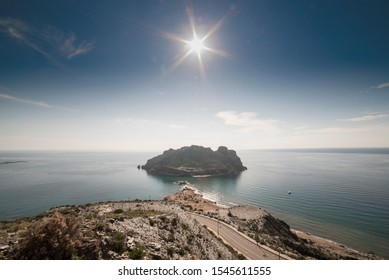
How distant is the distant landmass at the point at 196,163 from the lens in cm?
12675

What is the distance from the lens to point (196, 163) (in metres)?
136

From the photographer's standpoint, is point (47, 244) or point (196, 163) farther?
point (196, 163)

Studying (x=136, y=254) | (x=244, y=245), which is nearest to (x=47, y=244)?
(x=136, y=254)

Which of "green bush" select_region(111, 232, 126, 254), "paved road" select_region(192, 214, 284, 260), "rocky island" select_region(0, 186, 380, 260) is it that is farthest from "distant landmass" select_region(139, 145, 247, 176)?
"green bush" select_region(111, 232, 126, 254)

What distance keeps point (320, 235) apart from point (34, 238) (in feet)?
166

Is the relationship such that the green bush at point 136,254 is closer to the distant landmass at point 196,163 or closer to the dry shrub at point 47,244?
the dry shrub at point 47,244

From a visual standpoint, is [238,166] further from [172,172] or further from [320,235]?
[320,235]

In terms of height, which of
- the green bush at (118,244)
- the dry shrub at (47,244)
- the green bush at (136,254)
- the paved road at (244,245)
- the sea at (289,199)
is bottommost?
the sea at (289,199)

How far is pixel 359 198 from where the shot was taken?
2537 inches

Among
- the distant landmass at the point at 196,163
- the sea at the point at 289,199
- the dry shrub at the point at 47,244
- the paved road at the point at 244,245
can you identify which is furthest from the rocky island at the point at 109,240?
the distant landmass at the point at 196,163

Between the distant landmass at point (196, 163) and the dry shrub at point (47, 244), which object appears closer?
the dry shrub at point (47, 244)

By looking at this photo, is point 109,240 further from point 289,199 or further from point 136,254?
point 289,199

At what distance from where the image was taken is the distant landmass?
416ft

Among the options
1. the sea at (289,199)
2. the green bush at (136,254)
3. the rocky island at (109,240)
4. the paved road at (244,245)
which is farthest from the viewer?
the sea at (289,199)
